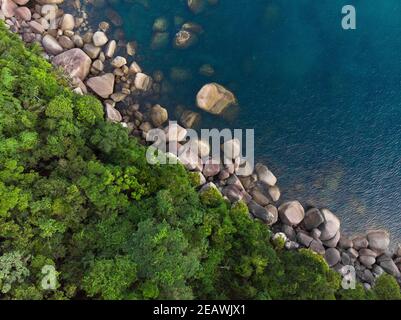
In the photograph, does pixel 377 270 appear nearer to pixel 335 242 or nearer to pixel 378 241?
pixel 378 241

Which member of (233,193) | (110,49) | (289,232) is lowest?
(289,232)

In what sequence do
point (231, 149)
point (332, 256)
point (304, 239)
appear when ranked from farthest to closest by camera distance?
point (231, 149)
point (304, 239)
point (332, 256)

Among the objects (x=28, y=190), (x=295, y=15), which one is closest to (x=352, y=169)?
(x=295, y=15)

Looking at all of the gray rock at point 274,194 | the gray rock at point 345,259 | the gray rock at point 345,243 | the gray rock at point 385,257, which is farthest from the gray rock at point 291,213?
the gray rock at point 385,257

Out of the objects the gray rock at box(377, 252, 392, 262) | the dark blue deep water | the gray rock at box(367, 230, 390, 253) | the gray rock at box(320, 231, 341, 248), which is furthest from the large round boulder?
the gray rock at box(377, 252, 392, 262)

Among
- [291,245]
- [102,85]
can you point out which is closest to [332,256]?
[291,245]
